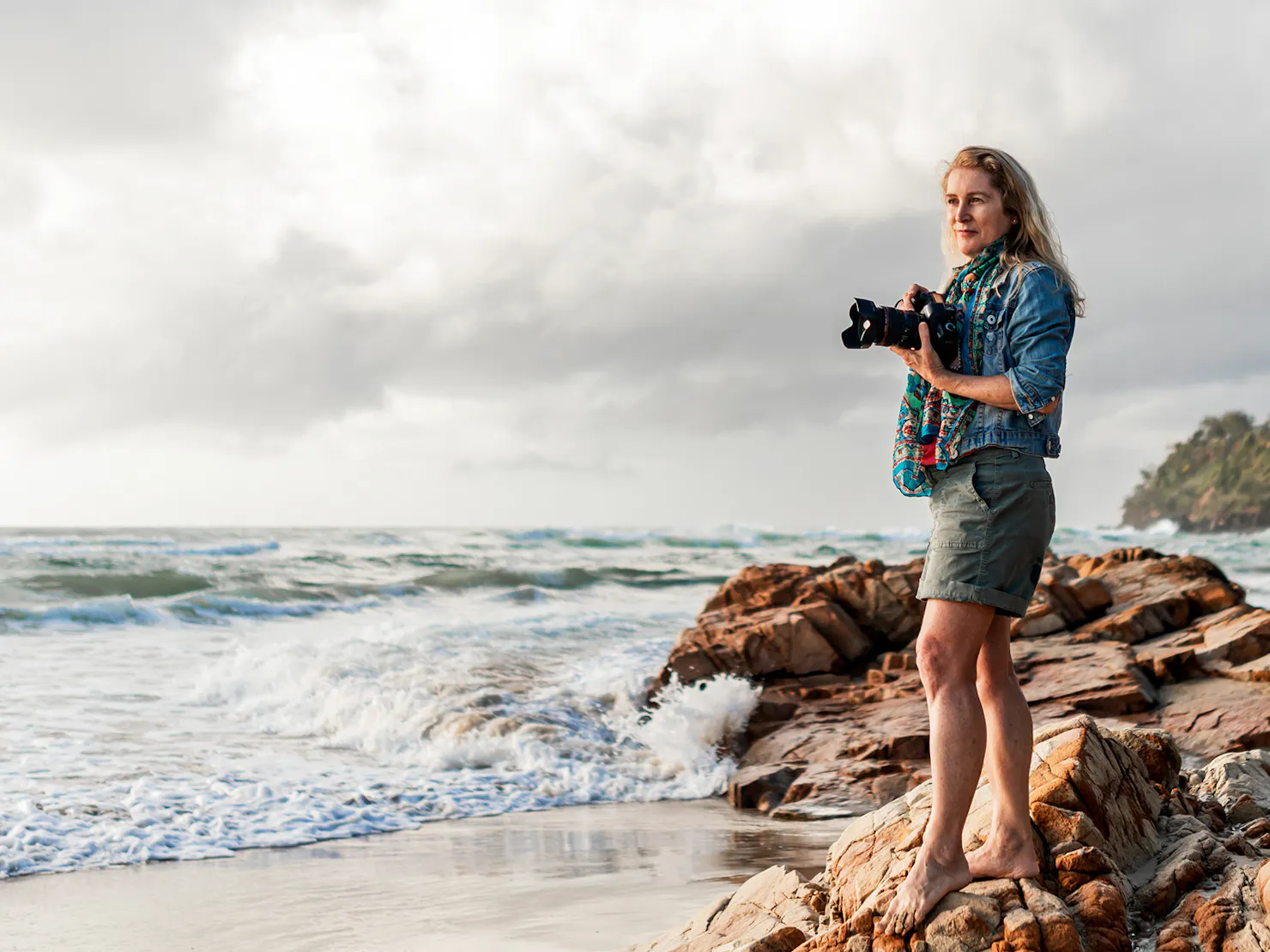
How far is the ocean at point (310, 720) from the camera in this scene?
6316mm

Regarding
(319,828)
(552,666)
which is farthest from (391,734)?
(552,666)

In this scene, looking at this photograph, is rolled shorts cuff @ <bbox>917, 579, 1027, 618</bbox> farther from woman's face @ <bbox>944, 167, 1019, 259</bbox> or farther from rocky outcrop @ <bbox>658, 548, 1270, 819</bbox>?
rocky outcrop @ <bbox>658, 548, 1270, 819</bbox>

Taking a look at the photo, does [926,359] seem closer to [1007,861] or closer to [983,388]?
[983,388]

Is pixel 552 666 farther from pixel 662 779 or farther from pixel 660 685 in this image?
pixel 662 779

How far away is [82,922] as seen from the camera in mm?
4652

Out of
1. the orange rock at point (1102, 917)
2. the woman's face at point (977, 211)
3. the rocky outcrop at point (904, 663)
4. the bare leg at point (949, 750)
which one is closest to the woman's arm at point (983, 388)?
the woman's face at point (977, 211)

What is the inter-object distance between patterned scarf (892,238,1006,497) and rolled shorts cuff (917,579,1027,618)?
1.03 ft

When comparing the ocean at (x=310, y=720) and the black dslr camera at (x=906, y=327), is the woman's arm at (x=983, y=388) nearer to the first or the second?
the black dslr camera at (x=906, y=327)

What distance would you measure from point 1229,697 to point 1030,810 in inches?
177

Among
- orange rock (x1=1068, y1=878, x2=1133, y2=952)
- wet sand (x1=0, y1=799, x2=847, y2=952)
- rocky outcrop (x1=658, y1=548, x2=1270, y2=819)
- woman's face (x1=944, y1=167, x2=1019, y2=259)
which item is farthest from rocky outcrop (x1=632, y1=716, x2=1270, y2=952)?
rocky outcrop (x1=658, y1=548, x2=1270, y2=819)

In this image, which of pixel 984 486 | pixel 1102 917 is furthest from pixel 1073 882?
pixel 984 486

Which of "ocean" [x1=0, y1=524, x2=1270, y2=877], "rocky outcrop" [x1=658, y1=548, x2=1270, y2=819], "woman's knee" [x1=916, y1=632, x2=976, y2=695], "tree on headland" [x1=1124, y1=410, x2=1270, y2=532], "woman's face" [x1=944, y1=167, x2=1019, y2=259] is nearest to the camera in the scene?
"woman's knee" [x1=916, y1=632, x2=976, y2=695]

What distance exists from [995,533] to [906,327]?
0.60 meters

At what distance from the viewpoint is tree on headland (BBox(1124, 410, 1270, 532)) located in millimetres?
64000
